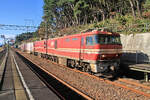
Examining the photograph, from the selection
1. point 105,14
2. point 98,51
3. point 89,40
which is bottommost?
point 98,51

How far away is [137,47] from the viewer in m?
16.6

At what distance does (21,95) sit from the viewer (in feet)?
26.0

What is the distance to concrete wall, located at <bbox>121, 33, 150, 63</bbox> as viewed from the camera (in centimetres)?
1537

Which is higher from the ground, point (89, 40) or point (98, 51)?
point (89, 40)

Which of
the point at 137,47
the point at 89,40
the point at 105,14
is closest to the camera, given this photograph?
the point at 89,40

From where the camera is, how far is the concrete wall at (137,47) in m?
15.4

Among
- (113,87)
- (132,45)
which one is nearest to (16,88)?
(113,87)

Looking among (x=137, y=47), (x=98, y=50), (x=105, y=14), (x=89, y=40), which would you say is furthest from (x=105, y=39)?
(x=105, y=14)

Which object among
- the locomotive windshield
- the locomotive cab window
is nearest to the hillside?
the locomotive windshield

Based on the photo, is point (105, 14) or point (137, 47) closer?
point (137, 47)

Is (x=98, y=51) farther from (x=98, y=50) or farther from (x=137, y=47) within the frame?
(x=137, y=47)

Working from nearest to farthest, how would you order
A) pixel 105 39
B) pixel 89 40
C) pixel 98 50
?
pixel 98 50, pixel 105 39, pixel 89 40

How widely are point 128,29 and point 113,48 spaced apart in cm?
833

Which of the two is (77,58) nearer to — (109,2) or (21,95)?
(21,95)
